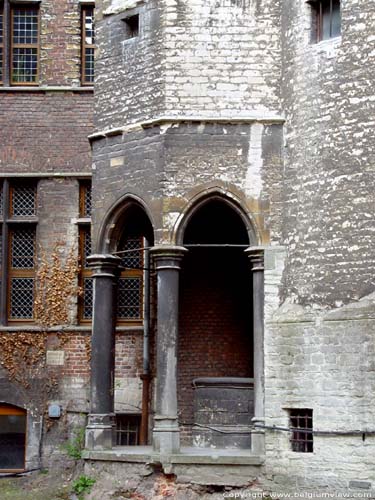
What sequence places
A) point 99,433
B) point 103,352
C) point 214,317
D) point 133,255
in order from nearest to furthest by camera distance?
point 99,433 → point 103,352 → point 214,317 → point 133,255

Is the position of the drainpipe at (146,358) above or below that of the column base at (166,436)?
above

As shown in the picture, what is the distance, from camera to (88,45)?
21.5 meters

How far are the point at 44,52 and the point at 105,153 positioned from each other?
16.1 ft

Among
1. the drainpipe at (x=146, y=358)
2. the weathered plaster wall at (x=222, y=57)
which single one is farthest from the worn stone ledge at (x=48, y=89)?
the weathered plaster wall at (x=222, y=57)

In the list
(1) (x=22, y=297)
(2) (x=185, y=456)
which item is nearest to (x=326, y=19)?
(2) (x=185, y=456)

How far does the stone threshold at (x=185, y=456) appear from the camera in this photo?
15.5 m

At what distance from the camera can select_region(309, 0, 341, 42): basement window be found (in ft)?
51.8

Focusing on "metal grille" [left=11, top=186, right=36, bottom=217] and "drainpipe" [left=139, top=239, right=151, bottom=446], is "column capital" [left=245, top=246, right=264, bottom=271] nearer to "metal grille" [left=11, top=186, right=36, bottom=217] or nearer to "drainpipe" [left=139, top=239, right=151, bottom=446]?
"drainpipe" [left=139, top=239, right=151, bottom=446]

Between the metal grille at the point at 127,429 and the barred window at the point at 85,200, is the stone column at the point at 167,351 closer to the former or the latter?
the metal grille at the point at 127,429

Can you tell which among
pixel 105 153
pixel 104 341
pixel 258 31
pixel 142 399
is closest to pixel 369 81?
pixel 258 31

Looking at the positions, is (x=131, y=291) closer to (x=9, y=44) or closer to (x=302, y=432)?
(x=9, y=44)

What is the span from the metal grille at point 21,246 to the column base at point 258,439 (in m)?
6.90

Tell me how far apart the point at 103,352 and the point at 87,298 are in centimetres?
412

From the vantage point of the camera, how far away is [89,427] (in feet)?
54.6
